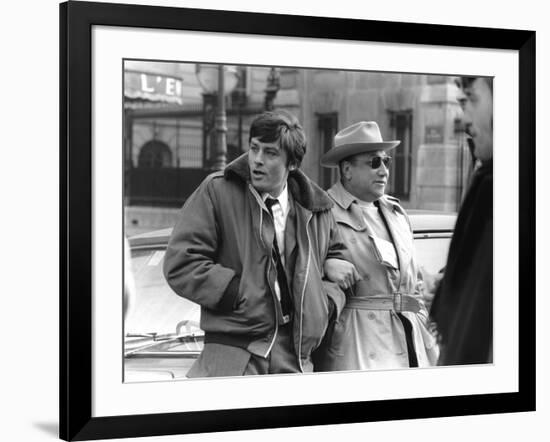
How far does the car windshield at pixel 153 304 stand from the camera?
19.8ft

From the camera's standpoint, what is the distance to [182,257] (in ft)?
20.0

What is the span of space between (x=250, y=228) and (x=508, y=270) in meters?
1.57

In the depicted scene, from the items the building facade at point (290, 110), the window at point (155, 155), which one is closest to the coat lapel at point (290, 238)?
the building facade at point (290, 110)

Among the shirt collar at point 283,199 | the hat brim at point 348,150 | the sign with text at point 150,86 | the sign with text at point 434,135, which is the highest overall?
the sign with text at point 150,86

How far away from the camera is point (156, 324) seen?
6.07 metres

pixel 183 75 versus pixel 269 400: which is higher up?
pixel 183 75

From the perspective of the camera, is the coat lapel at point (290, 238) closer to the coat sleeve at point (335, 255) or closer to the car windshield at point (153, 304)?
the coat sleeve at point (335, 255)

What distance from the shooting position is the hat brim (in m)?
6.38

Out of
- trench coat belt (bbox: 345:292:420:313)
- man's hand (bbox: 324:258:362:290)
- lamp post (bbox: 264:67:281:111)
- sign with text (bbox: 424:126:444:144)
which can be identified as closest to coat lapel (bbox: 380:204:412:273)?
trench coat belt (bbox: 345:292:420:313)

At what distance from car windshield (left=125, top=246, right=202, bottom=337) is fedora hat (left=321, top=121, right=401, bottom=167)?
1.00m

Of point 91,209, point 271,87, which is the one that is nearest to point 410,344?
point 271,87

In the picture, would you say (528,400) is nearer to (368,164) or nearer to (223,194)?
(368,164)

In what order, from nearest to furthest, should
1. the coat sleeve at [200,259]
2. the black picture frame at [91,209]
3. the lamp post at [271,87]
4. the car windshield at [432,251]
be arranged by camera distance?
1. the black picture frame at [91,209]
2. the coat sleeve at [200,259]
3. the lamp post at [271,87]
4. the car windshield at [432,251]

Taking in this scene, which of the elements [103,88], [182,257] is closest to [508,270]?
[182,257]
